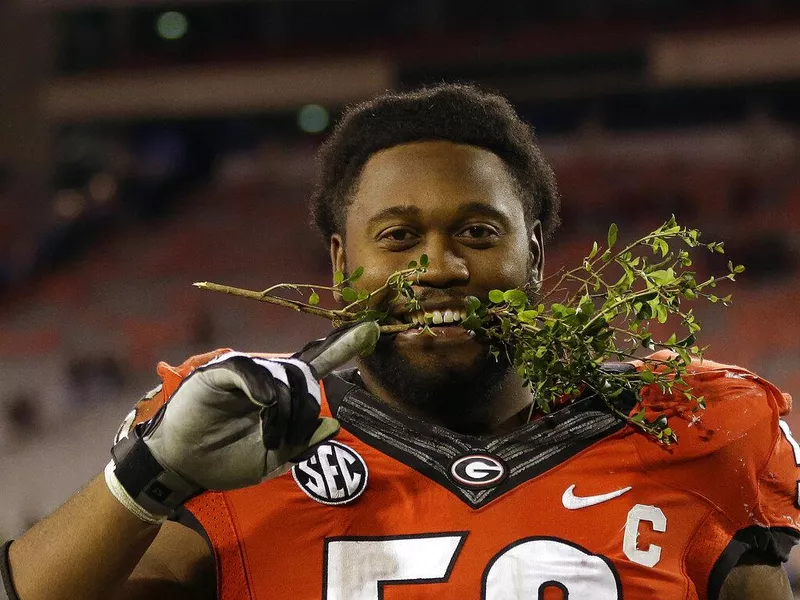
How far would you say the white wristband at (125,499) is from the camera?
134 centimetres

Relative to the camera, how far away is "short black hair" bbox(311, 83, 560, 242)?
1835 millimetres

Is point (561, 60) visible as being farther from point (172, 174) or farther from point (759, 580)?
point (759, 580)

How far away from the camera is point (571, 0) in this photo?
28.4 feet

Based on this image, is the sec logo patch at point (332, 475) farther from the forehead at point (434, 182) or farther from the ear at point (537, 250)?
the ear at point (537, 250)

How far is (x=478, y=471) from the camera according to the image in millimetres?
1612

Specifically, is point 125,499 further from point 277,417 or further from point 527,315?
point 527,315

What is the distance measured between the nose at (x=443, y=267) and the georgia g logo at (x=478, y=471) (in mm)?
265

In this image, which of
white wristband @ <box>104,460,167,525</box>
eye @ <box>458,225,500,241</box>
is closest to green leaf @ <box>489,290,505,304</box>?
eye @ <box>458,225,500,241</box>

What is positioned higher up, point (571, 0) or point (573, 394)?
point (571, 0)

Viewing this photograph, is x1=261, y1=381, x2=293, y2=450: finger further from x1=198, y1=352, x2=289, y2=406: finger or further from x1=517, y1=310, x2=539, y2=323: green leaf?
x1=517, y1=310, x2=539, y2=323: green leaf

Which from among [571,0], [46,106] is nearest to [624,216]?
[571,0]

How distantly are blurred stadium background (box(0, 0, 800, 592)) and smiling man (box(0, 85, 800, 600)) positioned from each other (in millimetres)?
5431

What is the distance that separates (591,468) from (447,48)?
24.0 feet

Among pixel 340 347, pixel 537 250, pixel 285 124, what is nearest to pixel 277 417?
pixel 340 347
